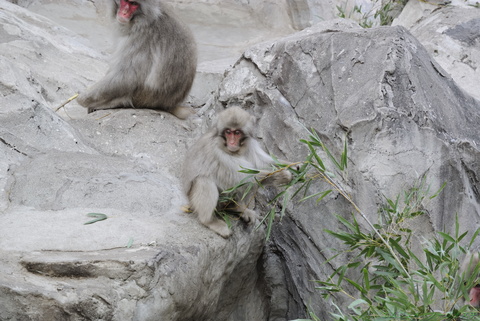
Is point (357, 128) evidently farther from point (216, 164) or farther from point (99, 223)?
point (99, 223)

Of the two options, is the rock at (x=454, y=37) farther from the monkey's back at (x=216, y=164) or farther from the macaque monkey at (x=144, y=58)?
the monkey's back at (x=216, y=164)

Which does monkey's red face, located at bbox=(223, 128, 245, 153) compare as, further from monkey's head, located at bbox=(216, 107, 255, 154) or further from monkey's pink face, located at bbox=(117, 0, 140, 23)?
monkey's pink face, located at bbox=(117, 0, 140, 23)

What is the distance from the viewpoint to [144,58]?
23.6 feet

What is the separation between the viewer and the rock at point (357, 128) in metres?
5.62

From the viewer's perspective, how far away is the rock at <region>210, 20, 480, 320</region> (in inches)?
221

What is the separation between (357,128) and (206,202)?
1491 mm

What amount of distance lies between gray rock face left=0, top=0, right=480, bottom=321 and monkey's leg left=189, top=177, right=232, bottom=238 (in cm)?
8

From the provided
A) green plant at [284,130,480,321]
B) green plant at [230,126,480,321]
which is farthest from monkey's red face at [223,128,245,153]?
green plant at [284,130,480,321]

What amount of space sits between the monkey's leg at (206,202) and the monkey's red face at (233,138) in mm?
329

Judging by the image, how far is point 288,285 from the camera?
21.4 feet

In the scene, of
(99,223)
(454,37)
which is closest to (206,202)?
(99,223)

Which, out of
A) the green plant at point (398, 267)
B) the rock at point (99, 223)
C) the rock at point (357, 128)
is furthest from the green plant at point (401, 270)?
the rock at point (99, 223)

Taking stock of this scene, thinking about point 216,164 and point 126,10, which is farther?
point 126,10

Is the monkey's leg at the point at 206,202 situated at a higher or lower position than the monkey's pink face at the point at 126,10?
lower
